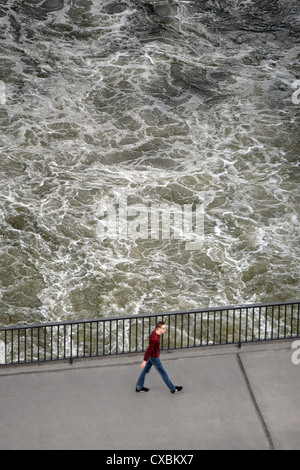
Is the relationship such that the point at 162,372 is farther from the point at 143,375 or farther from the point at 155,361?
the point at 143,375

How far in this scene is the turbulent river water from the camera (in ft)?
79.8

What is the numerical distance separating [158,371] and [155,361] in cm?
32

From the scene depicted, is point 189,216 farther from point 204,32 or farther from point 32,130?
point 204,32

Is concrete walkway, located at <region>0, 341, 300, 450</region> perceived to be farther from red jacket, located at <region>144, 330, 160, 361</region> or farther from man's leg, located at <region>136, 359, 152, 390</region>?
red jacket, located at <region>144, 330, 160, 361</region>

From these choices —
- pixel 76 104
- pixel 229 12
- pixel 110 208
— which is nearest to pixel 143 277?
pixel 110 208

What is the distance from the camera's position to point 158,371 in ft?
52.5

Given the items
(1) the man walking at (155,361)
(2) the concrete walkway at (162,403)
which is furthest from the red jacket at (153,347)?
(2) the concrete walkway at (162,403)

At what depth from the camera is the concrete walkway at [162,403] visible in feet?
49.9

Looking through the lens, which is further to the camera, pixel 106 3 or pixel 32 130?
pixel 106 3

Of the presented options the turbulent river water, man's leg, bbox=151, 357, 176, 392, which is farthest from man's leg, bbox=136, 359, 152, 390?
the turbulent river water

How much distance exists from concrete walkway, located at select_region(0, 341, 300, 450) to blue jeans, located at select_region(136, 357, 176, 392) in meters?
0.25

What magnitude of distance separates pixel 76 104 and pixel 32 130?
2.61 m

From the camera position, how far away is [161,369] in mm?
15906

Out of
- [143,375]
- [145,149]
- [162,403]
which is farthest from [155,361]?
[145,149]
